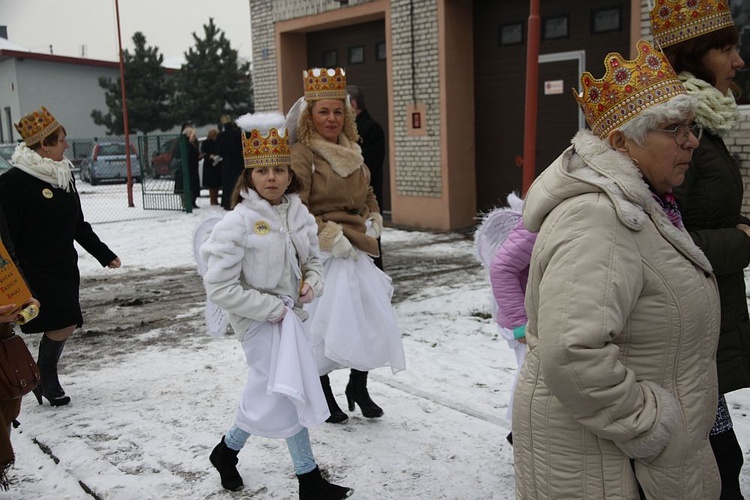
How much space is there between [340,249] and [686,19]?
2.17m

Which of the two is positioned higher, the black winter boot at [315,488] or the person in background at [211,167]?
the person in background at [211,167]

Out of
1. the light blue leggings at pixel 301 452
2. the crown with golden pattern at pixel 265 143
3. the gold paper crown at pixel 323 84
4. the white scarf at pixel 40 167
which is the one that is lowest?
the light blue leggings at pixel 301 452

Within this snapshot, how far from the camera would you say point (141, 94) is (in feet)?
140

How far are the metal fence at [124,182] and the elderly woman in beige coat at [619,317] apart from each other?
44.4 feet

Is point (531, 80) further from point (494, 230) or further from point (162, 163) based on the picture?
point (162, 163)

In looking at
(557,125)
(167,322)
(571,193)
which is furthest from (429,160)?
(571,193)

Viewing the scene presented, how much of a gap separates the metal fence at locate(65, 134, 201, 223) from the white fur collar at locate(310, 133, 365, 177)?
11.0 meters

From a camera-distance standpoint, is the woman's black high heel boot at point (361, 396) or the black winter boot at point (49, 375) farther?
the black winter boot at point (49, 375)

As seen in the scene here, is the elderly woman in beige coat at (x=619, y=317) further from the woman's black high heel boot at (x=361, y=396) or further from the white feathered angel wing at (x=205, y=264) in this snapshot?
the woman's black high heel boot at (x=361, y=396)

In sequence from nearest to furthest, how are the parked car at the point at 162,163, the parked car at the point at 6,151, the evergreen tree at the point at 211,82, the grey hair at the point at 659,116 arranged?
the grey hair at the point at 659,116 → the parked car at the point at 6,151 → the parked car at the point at 162,163 → the evergreen tree at the point at 211,82

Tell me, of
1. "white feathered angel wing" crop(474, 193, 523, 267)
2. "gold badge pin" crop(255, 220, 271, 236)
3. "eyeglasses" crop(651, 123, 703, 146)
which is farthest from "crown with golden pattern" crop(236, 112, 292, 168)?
"eyeglasses" crop(651, 123, 703, 146)

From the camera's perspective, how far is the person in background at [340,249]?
4301 millimetres

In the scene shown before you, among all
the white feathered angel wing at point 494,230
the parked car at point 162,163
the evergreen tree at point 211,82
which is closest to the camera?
the white feathered angel wing at point 494,230

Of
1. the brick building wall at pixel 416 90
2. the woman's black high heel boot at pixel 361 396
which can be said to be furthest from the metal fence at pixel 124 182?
the woman's black high heel boot at pixel 361 396
